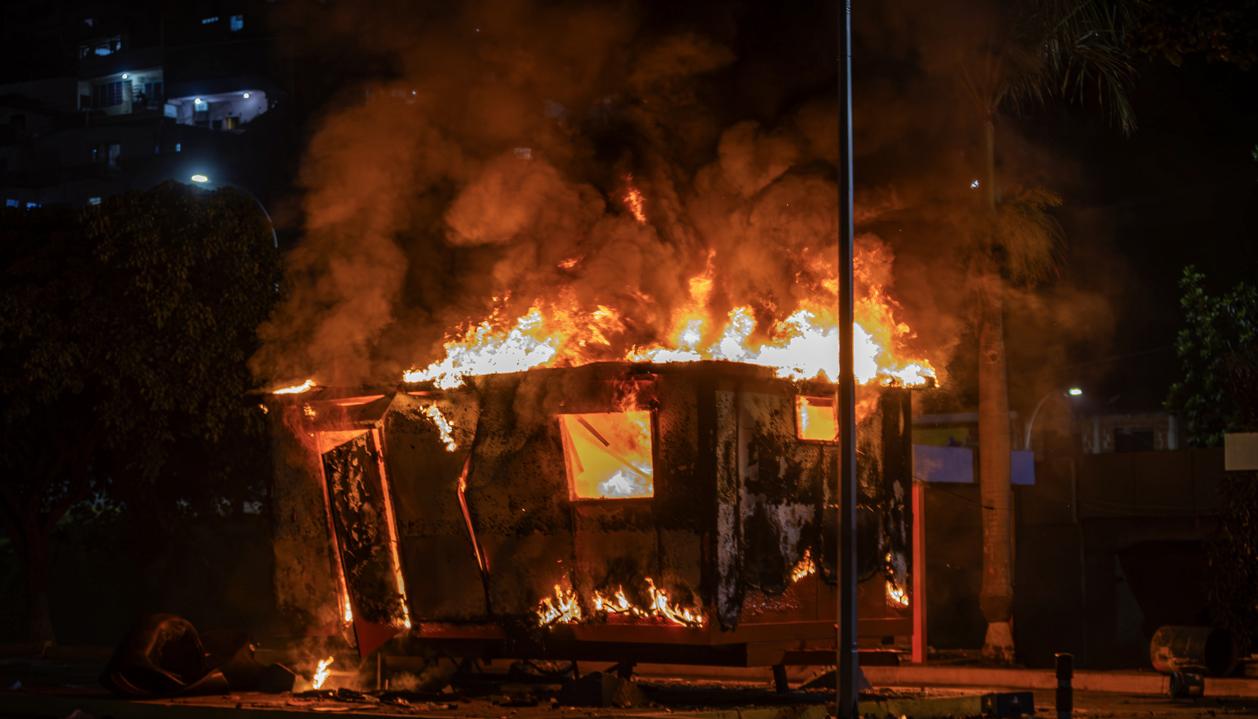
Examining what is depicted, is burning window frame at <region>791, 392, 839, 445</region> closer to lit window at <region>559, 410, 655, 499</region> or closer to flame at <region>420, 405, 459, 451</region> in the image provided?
lit window at <region>559, 410, 655, 499</region>

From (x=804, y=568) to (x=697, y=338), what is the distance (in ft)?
9.02

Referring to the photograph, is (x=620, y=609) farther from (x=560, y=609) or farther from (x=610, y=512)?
(x=610, y=512)

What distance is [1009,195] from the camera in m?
22.4

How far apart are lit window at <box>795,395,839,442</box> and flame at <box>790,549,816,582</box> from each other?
114 cm

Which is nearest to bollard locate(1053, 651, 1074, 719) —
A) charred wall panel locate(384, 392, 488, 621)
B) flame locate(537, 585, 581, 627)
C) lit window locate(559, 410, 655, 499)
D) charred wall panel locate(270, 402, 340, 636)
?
lit window locate(559, 410, 655, 499)

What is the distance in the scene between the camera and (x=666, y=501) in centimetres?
1355

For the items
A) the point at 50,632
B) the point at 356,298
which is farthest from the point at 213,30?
the point at 356,298

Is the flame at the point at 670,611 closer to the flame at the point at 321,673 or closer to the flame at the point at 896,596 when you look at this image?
the flame at the point at 896,596

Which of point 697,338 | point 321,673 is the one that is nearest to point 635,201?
point 697,338

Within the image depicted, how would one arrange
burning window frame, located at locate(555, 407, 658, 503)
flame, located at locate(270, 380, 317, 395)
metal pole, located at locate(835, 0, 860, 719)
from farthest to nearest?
flame, located at locate(270, 380, 317, 395), burning window frame, located at locate(555, 407, 658, 503), metal pole, located at locate(835, 0, 860, 719)

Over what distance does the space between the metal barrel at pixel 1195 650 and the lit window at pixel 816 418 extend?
7.83m

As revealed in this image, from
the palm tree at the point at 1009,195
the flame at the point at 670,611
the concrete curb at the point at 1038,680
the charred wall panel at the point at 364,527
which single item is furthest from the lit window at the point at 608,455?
the palm tree at the point at 1009,195

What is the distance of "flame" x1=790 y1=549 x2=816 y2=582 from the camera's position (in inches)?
553

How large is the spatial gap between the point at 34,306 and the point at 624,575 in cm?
1419
